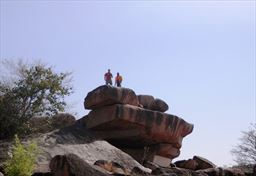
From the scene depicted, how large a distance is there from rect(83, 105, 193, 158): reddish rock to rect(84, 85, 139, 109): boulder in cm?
28

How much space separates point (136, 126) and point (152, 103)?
2.44 metres

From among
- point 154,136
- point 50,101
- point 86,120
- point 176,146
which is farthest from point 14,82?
point 176,146

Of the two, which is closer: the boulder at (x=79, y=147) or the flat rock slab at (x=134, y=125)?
the boulder at (x=79, y=147)

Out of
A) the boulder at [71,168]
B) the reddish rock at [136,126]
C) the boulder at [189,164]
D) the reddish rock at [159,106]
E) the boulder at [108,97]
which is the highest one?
the reddish rock at [159,106]

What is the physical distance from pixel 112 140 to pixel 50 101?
4501 millimetres

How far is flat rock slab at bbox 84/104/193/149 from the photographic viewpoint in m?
21.9

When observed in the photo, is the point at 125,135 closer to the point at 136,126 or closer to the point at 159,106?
the point at 136,126

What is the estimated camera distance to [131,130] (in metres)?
22.8

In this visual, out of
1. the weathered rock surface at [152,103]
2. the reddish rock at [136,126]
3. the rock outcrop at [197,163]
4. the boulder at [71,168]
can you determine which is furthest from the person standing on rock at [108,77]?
the boulder at [71,168]

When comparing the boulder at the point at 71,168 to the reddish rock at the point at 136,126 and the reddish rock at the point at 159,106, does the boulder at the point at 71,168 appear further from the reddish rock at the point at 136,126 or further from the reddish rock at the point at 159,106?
the reddish rock at the point at 159,106

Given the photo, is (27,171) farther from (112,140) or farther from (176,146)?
(176,146)

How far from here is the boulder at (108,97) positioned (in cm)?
2164

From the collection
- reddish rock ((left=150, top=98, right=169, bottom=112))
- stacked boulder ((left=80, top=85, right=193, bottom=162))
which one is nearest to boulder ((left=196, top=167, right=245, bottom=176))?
stacked boulder ((left=80, top=85, right=193, bottom=162))

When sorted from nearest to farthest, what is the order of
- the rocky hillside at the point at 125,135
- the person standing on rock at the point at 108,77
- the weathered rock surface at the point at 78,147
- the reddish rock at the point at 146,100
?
the weathered rock surface at the point at 78,147, the rocky hillside at the point at 125,135, the person standing on rock at the point at 108,77, the reddish rock at the point at 146,100
